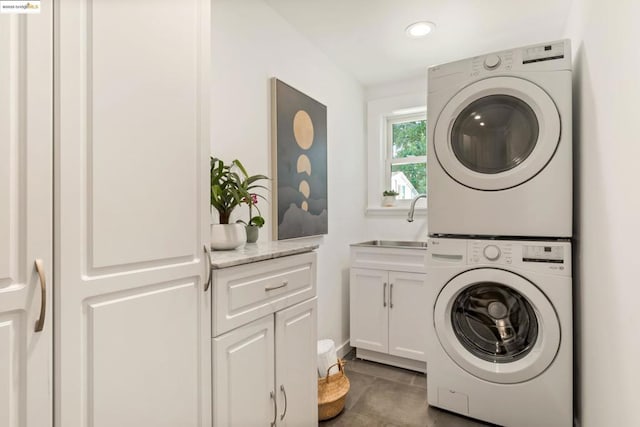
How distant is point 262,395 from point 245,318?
0.33m

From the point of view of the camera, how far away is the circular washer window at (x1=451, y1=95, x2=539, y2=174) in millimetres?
1730

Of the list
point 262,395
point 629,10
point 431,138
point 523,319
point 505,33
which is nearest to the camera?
point 629,10

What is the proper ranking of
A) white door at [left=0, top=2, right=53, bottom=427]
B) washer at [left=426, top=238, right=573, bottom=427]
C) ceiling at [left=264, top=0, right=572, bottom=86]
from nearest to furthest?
white door at [left=0, top=2, right=53, bottom=427] < washer at [left=426, top=238, right=573, bottom=427] < ceiling at [left=264, top=0, right=572, bottom=86]

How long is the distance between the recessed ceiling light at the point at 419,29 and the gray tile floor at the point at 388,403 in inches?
94.3

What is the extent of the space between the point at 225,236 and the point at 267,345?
0.46m

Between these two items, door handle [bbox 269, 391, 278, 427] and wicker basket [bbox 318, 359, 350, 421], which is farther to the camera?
wicker basket [bbox 318, 359, 350, 421]

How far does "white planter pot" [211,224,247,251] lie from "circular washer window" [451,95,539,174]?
4.22ft

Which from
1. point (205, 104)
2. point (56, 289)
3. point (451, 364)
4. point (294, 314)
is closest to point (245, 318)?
point (294, 314)

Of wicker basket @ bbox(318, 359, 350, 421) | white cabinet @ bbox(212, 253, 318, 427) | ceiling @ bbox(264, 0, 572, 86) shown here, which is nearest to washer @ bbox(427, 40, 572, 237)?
ceiling @ bbox(264, 0, 572, 86)

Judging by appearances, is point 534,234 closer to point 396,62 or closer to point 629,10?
point 629,10

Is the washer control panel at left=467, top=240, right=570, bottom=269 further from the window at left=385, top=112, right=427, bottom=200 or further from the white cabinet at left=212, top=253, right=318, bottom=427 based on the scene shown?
the window at left=385, top=112, right=427, bottom=200

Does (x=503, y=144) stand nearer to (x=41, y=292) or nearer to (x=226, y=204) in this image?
(x=226, y=204)

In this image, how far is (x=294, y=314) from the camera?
4.78 feet

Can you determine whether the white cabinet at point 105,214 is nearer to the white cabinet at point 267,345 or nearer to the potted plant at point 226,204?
the white cabinet at point 267,345
